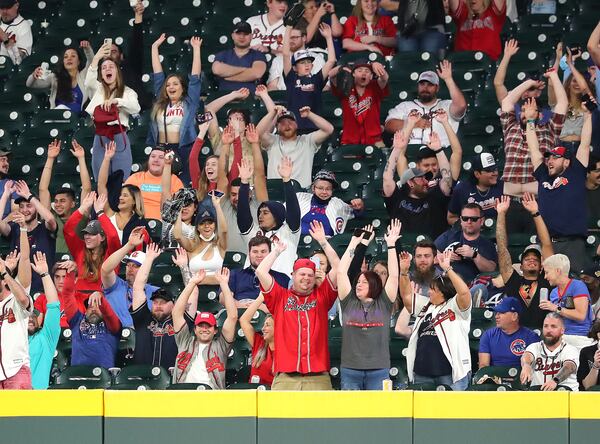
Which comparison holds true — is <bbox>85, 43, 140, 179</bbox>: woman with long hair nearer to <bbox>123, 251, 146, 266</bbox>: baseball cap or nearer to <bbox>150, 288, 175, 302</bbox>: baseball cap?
<bbox>123, 251, 146, 266</bbox>: baseball cap

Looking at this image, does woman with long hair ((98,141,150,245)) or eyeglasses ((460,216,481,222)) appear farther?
woman with long hair ((98,141,150,245))

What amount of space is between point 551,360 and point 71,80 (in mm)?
7914

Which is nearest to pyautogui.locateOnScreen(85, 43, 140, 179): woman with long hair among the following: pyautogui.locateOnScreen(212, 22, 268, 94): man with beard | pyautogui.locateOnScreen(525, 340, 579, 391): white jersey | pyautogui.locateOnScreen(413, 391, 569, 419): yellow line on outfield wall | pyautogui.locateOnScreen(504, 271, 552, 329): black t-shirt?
pyautogui.locateOnScreen(212, 22, 268, 94): man with beard

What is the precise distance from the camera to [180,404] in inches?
444

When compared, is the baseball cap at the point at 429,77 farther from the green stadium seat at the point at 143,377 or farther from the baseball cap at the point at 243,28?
the green stadium seat at the point at 143,377

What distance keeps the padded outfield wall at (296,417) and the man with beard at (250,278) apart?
2.88 metres

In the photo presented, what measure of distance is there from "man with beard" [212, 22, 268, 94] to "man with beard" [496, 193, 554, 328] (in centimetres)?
427

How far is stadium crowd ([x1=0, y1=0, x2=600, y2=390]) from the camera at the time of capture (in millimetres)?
12648

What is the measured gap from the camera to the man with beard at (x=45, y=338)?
42.2 ft

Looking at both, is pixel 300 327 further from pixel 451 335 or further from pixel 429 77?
pixel 429 77

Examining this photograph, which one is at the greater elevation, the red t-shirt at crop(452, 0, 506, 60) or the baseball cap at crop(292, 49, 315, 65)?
the red t-shirt at crop(452, 0, 506, 60)

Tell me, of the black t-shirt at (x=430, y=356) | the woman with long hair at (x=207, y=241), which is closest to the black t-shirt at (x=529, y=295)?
the black t-shirt at (x=430, y=356)

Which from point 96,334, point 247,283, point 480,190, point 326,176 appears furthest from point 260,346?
point 480,190

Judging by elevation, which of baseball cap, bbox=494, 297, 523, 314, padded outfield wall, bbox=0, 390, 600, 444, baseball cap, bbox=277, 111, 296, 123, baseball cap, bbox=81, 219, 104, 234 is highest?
baseball cap, bbox=277, 111, 296, 123
